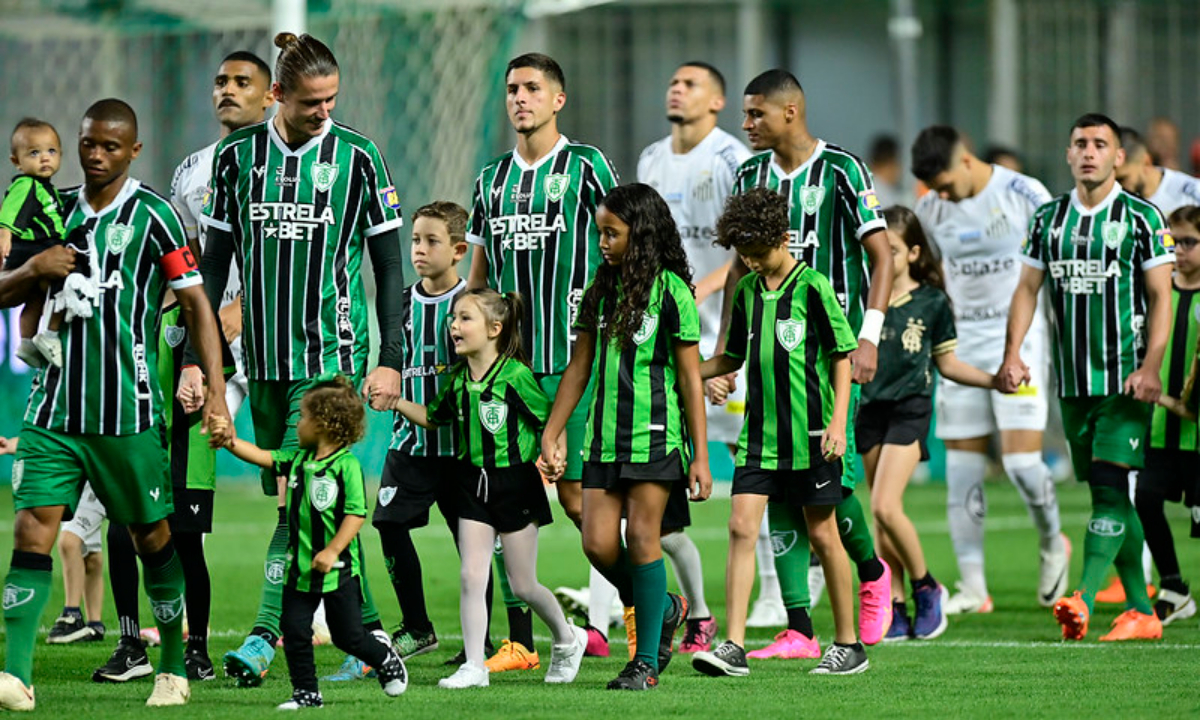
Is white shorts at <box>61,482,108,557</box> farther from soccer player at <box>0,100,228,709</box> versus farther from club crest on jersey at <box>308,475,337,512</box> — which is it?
club crest on jersey at <box>308,475,337,512</box>

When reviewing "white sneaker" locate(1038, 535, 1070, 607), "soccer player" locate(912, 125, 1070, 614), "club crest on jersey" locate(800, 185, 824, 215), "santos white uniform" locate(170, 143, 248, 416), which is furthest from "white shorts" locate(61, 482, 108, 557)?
"white sneaker" locate(1038, 535, 1070, 607)

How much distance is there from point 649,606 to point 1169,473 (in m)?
3.23

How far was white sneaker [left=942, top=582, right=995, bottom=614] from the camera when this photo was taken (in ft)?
31.2

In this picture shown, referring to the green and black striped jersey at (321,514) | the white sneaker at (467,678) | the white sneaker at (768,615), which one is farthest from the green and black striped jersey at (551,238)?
the white sneaker at (768,615)

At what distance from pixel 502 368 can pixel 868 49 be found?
16.2m

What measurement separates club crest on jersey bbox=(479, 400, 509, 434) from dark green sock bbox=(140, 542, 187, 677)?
1243mm

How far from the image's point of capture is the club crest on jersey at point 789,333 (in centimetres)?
707

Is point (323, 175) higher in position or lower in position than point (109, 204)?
higher

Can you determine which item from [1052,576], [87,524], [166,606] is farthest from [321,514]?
[1052,576]

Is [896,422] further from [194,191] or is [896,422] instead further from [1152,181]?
[194,191]

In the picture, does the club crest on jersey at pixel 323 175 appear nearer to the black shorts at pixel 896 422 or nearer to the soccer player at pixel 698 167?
the soccer player at pixel 698 167

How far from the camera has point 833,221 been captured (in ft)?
25.6

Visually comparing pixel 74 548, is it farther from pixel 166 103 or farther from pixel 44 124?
pixel 166 103

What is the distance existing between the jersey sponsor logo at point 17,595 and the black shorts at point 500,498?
1568 millimetres
